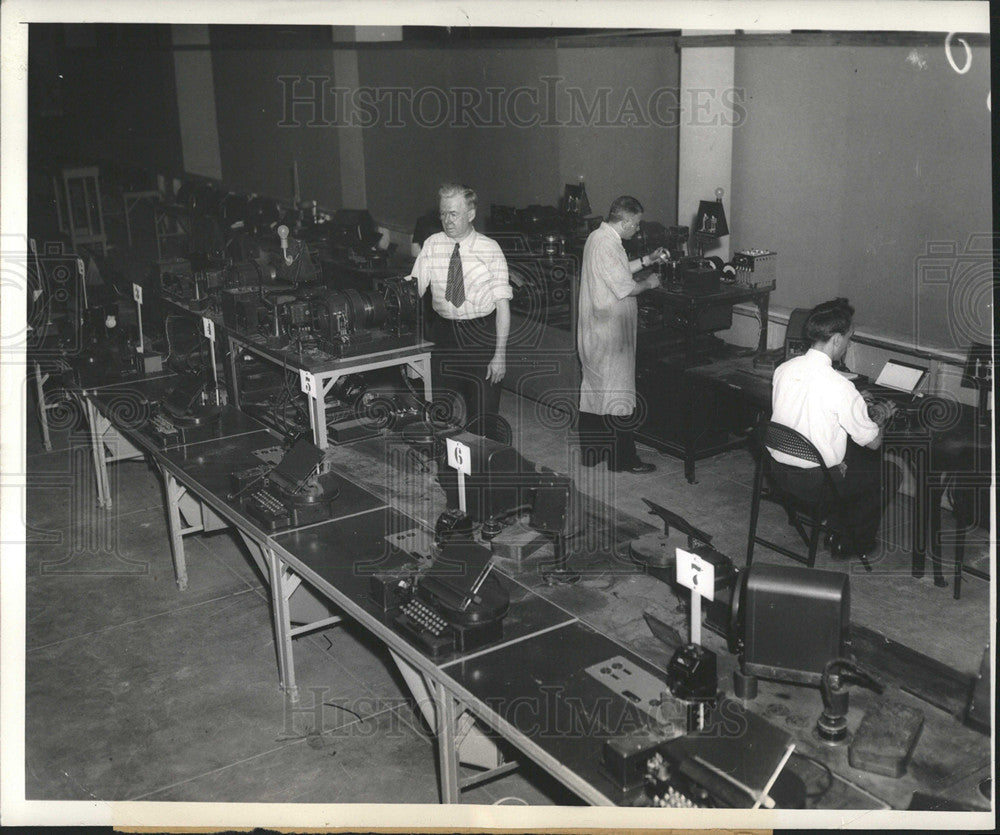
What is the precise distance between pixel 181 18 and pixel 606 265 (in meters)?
3.09

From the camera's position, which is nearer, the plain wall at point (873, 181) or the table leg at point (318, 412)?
the table leg at point (318, 412)

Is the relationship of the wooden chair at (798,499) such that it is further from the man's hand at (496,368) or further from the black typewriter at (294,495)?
the black typewriter at (294,495)

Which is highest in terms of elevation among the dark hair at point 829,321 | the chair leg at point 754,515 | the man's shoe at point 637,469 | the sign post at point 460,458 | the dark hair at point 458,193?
the dark hair at point 458,193

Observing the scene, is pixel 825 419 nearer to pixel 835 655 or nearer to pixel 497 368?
pixel 497 368

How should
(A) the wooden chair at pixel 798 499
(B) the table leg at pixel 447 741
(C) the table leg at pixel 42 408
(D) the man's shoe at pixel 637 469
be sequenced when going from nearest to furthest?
1. (B) the table leg at pixel 447 741
2. (A) the wooden chair at pixel 798 499
3. (D) the man's shoe at pixel 637 469
4. (C) the table leg at pixel 42 408

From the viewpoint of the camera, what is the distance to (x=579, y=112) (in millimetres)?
8281

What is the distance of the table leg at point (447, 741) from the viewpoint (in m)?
3.13

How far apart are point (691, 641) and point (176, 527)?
313 centimetres

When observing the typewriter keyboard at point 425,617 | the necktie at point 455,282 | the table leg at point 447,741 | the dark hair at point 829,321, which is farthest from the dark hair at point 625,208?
the table leg at point 447,741

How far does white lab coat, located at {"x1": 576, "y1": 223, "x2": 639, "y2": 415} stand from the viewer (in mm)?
5832

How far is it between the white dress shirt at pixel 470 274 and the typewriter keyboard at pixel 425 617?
7.80 ft

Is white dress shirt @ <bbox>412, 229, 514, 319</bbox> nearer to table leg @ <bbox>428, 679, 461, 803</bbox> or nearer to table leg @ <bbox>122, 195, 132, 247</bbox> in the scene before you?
table leg @ <bbox>428, 679, 461, 803</bbox>

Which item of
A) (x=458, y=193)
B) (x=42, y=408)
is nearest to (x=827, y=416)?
(x=458, y=193)

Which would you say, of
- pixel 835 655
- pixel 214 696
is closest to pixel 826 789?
pixel 835 655
